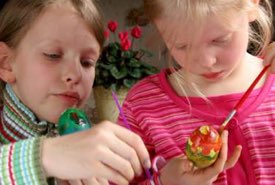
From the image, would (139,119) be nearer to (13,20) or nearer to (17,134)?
(17,134)

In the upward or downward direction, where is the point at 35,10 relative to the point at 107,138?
upward

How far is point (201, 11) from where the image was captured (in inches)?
29.5

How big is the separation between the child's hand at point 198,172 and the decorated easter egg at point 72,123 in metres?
0.16

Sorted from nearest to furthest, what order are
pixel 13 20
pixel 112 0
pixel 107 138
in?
pixel 107 138 → pixel 13 20 → pixel 112 0

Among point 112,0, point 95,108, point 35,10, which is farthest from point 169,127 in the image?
point 112,0

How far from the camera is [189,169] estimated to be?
A: 0.72 meters

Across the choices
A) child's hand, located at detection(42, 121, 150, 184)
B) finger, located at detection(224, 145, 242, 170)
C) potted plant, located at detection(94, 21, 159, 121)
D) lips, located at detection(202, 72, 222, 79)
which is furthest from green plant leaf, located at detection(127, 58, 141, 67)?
child's hand, located at detection(42, 121, 150, 184)

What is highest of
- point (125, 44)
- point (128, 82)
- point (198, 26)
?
point (198, 26)

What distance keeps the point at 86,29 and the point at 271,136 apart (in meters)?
0.44

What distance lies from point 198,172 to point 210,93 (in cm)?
20

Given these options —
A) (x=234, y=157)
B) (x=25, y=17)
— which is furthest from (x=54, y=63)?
(x=234, y=157)

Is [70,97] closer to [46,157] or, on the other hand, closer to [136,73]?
[46,157]

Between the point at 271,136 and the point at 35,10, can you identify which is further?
the point at 35,10

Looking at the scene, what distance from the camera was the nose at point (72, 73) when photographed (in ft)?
3.00
